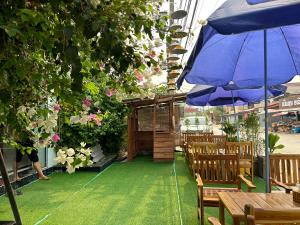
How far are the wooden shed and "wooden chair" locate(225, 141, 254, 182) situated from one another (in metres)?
3.30

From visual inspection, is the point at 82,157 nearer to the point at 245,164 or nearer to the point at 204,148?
the point at 245,164

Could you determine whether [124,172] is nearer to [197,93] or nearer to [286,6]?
[197,93]

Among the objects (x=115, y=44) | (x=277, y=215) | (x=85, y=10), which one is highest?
(x=85, y=10)

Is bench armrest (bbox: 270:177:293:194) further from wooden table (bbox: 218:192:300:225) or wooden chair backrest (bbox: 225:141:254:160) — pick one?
wooden chair backrest (bbox: 225:141:254:160)

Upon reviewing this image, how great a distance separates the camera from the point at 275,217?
1.46 m

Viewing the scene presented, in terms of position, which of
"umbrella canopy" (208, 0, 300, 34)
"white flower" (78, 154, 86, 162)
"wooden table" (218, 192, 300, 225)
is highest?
"umbrella canopy" (208, 0, 300, 34)

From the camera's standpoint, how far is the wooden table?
2.24 m

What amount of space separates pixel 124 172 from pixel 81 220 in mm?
3585

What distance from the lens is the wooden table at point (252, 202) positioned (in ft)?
7.36

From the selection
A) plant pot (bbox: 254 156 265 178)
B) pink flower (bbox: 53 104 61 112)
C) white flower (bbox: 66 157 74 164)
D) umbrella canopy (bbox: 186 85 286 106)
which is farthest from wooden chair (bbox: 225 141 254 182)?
white flower (bbox: 66 157 74 164)

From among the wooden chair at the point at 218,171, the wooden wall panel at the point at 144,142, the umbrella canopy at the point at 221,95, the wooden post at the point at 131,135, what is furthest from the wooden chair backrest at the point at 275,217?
the wooden wall panel at the point at 144,142

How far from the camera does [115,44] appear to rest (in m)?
1.11

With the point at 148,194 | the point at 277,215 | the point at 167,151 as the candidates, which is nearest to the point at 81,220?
the point at 148,194

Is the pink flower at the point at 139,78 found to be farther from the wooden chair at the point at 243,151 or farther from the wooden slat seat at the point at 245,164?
the wooden slat seat at the point at 245,164
